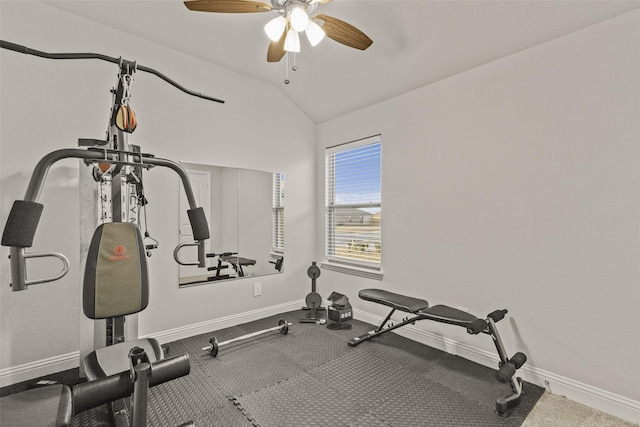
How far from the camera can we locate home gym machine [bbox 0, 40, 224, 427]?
109cm

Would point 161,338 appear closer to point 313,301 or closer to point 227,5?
point 313,301

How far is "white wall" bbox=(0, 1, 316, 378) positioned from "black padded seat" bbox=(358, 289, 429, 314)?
49.3 inches

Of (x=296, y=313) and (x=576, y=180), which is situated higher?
(x=576, y=180)

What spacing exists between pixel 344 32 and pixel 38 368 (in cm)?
316

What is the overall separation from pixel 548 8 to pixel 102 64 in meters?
3.28

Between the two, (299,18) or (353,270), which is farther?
(353,270)

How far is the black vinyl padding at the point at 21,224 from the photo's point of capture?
1144 mm

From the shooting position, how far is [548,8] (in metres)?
1.90

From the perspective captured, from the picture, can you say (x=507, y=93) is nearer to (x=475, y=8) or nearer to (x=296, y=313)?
(x=475, y=8)

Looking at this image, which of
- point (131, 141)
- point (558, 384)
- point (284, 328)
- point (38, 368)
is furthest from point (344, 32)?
point (38, 368)

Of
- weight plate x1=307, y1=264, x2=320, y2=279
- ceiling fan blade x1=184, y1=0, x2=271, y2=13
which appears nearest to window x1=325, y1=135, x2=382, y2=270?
weight plate x1=307, y1=264, x2=320, y2=279

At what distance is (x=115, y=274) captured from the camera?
150 centimetres

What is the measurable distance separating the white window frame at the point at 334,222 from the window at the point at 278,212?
577mm

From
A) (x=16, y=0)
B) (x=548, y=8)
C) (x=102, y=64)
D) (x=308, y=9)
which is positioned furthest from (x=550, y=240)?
(x=16, y=0)
